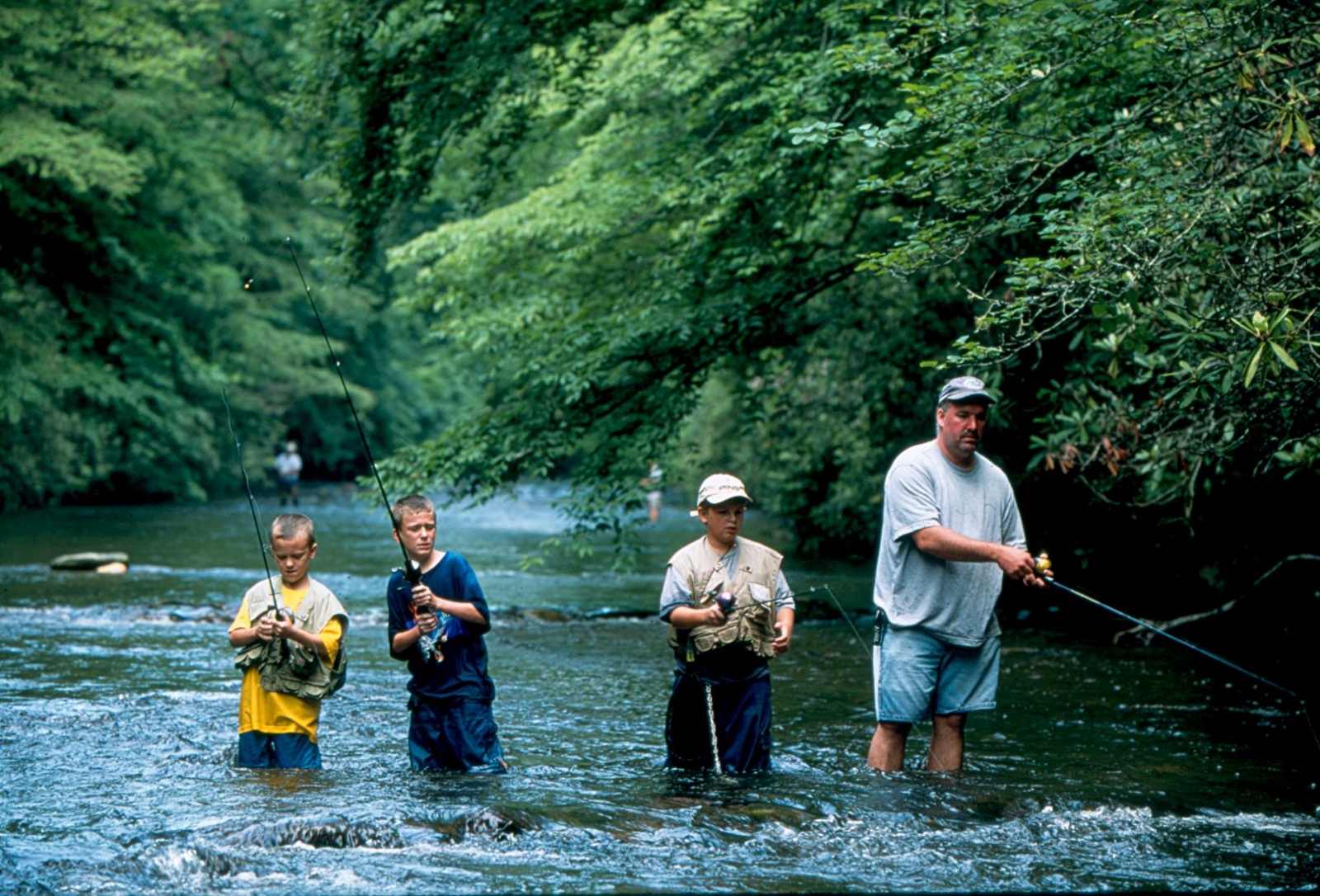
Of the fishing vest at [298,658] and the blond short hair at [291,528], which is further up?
the blond short hair at [291,528]

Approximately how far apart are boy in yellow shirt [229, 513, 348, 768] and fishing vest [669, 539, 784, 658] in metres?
1.52

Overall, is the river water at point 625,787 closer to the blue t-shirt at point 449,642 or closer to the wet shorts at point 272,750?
the wet shorts at point 272,750

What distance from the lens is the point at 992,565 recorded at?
6.59 m

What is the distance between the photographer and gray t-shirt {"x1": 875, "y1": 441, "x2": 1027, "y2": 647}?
6.49 m

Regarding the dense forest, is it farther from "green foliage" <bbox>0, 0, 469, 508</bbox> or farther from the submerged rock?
the submerged rock

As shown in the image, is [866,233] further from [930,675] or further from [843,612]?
[930,675]

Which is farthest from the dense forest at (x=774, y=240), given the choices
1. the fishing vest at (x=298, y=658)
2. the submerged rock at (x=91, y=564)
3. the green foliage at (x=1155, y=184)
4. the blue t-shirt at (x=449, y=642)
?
the submerged rock at (x=91, y=564)

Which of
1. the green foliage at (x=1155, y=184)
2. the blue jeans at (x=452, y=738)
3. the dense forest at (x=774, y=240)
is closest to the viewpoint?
the blue jeans at (x=452, y=738)

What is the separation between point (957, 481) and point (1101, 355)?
19.3ft

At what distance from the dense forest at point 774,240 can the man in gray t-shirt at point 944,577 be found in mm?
767

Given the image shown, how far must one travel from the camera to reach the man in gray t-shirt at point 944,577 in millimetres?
6465

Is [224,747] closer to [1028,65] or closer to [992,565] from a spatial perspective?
[992,565]

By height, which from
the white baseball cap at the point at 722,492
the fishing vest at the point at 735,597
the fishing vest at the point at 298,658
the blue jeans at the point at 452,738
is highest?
the white baseball cap at the point at 722,492

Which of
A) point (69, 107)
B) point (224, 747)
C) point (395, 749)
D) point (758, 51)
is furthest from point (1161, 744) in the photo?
point (69, 107)
